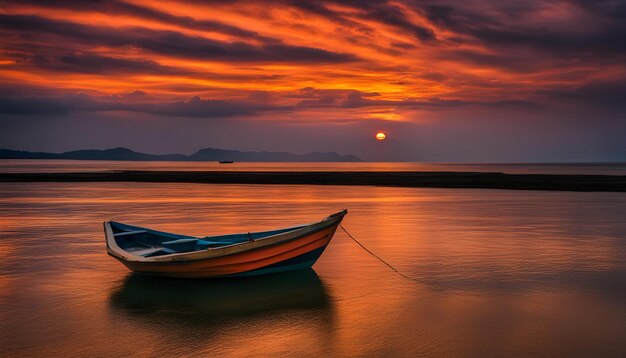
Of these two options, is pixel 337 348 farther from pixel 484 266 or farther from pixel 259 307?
pixel 484 266

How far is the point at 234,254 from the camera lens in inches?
496

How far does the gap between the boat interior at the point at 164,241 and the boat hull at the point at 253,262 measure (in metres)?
0.79

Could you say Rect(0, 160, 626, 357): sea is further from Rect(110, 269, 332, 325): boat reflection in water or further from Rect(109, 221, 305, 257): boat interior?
Rect(109, 221, 305, 257): boat interior

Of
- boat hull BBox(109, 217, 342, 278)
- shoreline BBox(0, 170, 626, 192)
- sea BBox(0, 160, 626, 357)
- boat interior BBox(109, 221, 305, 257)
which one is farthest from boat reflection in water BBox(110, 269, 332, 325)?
shoreline BBox(0, 170, 626, 192)

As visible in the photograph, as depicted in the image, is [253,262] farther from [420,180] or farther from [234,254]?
[420,180]

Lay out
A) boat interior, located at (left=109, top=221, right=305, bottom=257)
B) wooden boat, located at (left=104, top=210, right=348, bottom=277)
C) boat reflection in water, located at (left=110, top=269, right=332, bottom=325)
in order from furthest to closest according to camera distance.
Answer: boat interior, located at (left=109, top=221, right=305, bottom=257), wooden boat, located at (left=104, top=210, right=348, bottom=277), boat reflection in water, located at (left=110, top=269, right=332, bottom=325)

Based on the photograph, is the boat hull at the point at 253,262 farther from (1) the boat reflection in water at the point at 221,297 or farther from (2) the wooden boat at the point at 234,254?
(1) the boat reflection in water at the point at 221,297

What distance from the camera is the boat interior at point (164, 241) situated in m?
14.3

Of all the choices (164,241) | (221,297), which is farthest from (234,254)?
(164,241)

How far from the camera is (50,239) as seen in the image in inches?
829

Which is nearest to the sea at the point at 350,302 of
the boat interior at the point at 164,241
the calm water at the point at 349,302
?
the calm water at the point at 349,302

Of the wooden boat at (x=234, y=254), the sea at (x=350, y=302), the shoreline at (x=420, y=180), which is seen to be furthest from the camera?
the shoreline at (x=420, y=180)

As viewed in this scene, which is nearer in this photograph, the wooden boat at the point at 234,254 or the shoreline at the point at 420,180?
the wooden boat at the point at 234,254

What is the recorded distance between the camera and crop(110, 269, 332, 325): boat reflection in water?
10757mm
